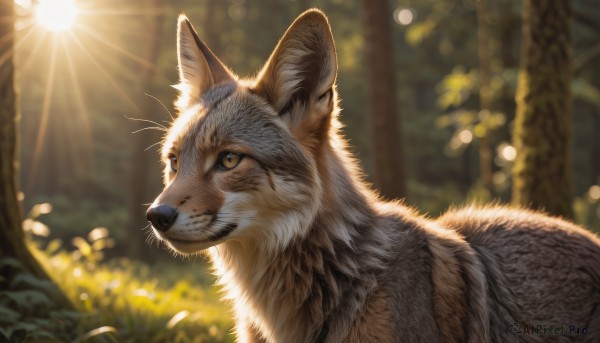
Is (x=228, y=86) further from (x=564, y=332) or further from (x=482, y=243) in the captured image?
(x=564, y=332)

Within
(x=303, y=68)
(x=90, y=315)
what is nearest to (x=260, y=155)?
(x=303, y=68)

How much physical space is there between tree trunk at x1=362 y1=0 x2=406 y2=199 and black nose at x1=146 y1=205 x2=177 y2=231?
8722mm

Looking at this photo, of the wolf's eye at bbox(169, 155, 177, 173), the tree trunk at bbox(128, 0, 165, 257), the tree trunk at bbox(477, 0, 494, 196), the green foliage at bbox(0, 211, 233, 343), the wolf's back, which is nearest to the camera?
the wolf's back

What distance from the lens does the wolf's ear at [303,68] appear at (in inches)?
151

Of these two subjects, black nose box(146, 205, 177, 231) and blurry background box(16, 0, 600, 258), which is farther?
blurry background box(16, 0, 600, 258)

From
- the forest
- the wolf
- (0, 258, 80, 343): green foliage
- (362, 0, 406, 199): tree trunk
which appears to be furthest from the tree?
(362, 0, 406, 199): tree trunk

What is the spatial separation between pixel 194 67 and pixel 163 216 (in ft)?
5.16

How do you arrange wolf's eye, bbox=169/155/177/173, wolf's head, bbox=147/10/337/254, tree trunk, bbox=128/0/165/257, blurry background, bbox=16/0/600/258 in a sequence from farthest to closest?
1. blurry background, bbox=16/0/600/258
2. tree trunk, bbox=128/0/165/257
3. wolf's eye, bbox=169/155/177/173
4. wolf's head, bbox=147/10/337/254

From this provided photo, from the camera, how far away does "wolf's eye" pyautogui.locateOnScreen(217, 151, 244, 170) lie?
3812 millimetres

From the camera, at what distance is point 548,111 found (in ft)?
24.4

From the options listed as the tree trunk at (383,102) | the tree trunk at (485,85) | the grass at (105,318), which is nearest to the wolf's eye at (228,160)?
the grass at (105,318)

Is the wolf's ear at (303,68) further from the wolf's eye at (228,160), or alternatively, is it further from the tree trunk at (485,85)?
the tree trunk at (485,85)

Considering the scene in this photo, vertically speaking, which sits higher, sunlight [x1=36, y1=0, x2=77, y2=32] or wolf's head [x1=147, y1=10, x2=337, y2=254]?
sunlight [x1=36, y1=0, x2=77, y2=32]

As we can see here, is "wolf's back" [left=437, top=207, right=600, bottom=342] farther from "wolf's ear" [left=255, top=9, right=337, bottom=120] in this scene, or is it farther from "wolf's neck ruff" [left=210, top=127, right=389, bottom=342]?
"wolf's ear" [left=255, top=9, right=337, bottom=120]
